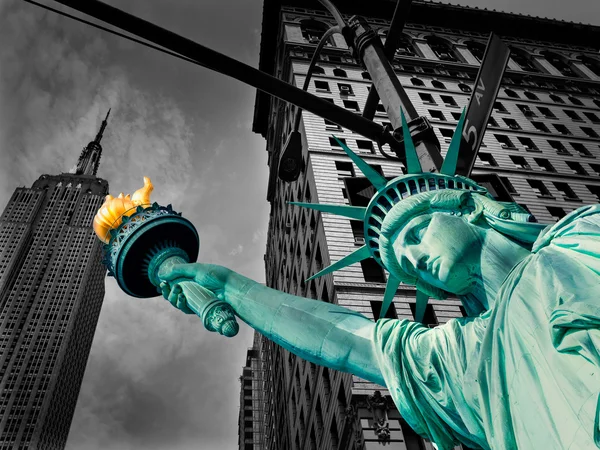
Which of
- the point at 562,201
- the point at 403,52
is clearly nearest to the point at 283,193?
the point at 403,52

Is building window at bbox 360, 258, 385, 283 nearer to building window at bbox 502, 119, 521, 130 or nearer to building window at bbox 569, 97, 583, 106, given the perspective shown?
building window at bbox 502, 119, 521, 130

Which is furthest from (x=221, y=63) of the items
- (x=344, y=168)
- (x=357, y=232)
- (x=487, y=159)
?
(x=487, y=159)

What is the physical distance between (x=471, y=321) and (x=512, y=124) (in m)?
45.4

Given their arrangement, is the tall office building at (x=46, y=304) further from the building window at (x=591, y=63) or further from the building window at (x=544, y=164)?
the building window at (x=591, y=63)

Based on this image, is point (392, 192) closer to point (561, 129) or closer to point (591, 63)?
point (561, 129)

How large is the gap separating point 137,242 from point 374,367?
3.23 m

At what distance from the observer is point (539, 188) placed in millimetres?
36688

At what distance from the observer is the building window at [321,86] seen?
41312 mm

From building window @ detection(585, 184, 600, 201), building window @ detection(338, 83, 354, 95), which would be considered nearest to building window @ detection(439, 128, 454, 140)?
building window @ detection(338, 83, 354, 95)

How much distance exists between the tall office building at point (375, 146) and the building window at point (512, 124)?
0.17m

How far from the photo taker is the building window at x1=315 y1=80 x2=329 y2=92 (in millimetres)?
41312

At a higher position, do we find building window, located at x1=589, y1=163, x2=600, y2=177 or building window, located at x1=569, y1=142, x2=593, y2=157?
building window, located at x1=569, y1=142, x2=593, y2=157

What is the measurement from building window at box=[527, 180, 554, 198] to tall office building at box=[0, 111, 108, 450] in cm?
11182

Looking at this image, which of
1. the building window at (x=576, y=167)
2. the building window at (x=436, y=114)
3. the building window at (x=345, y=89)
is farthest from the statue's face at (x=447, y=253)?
the building window at (x=576, y=167)
